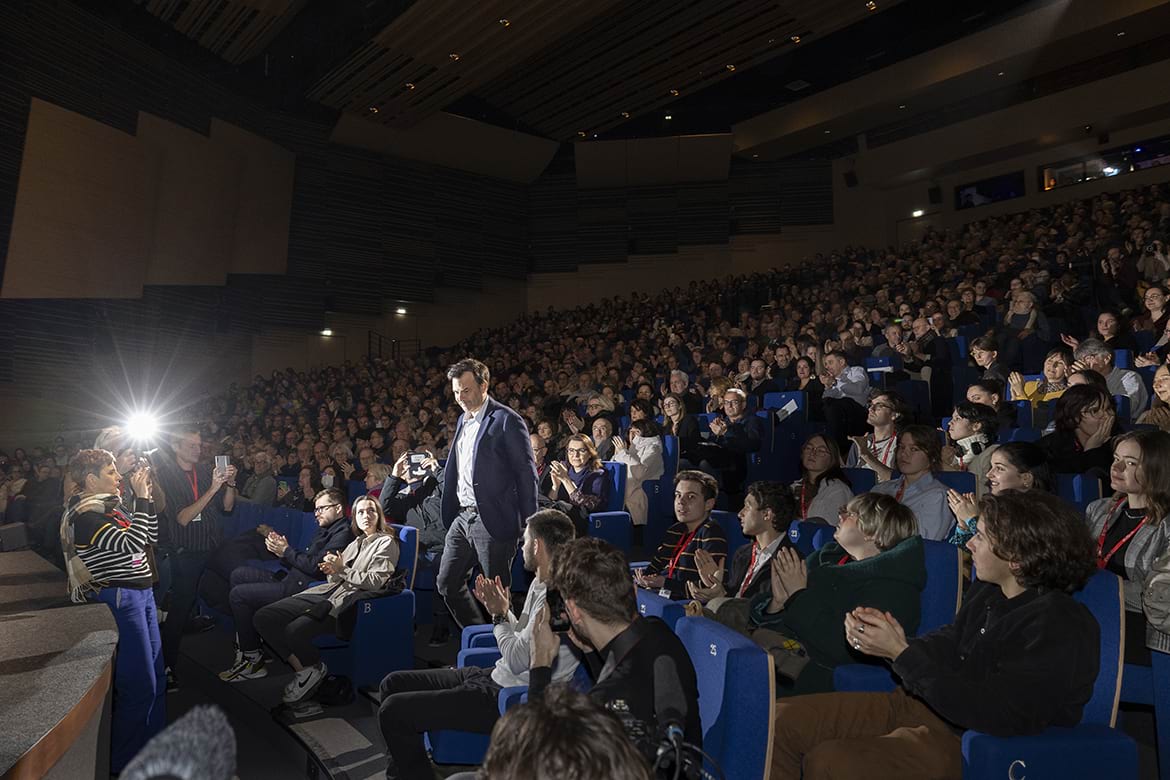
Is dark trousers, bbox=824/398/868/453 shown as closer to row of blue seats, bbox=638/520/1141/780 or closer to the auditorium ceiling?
row of blue seats, bbox=638/520/1141/780

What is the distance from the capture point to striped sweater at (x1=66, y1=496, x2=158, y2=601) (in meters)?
2.74

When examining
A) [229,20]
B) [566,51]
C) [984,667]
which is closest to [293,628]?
[984,667]

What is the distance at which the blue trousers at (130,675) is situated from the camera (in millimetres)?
2789

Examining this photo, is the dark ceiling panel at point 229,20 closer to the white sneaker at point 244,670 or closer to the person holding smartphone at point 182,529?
the person holding smartphone at point 182,529

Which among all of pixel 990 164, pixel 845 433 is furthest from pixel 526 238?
pixel 845 433

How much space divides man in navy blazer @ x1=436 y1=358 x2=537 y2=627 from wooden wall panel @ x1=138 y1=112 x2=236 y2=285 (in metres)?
9.23

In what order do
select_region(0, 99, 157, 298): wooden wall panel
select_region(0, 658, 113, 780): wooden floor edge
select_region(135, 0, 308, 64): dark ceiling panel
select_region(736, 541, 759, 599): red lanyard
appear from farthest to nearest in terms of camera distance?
select_region(135, 0, 308, 64): dark ceiling panel
select_region(0, 99, 157, 298): wooden wall panel
select_region(736, 541, 759, 599): red lanyard
select_region(0, 658, 113, 780): wooden floor edge

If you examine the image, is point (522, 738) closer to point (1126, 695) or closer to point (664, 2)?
point (1126, 695)

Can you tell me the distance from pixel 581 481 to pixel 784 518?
2030 millimetres

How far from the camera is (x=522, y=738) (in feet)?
2.51

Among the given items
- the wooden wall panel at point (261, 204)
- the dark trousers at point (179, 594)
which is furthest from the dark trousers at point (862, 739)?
the wooden wall panel at point (261, 204)

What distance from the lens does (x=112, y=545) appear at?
2.76 metres

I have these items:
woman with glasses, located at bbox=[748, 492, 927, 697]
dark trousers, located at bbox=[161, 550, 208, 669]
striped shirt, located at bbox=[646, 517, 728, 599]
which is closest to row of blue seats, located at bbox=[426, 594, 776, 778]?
woman with glasses, located at bbox=[748, 492, 927, 697]

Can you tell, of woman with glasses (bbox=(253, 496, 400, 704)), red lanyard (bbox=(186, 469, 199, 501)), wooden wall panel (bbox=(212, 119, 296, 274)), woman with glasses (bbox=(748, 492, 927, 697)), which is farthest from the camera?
wooden wall panel (bbox=(212, 119, 296, 274))
